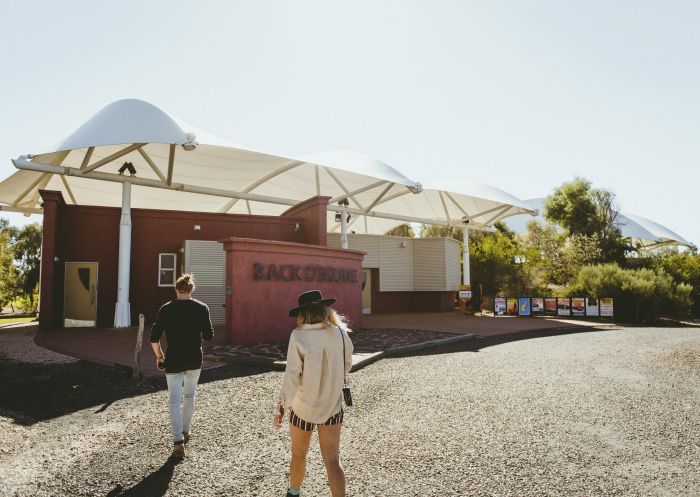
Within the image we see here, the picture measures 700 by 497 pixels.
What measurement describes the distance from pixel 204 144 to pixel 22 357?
28.9 feet

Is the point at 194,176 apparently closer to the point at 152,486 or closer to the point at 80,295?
the point at 80,295

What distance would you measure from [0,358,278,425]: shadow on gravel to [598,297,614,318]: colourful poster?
19111mm

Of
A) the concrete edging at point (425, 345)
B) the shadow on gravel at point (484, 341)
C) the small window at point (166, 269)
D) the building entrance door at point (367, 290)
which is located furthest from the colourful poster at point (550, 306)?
the small window at point (166, 269)

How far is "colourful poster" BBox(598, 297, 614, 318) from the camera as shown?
→ 22142 millimetres

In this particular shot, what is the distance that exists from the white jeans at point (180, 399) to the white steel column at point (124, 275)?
41.6ft

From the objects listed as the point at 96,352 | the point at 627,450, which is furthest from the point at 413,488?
the point at 96,352

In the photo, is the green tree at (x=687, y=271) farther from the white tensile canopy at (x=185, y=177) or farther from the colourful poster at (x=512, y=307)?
the white tensile canopy at (x=185, y=177)

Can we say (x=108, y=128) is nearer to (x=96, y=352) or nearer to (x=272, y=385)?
(x=96, y=352)

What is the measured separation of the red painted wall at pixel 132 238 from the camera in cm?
1589

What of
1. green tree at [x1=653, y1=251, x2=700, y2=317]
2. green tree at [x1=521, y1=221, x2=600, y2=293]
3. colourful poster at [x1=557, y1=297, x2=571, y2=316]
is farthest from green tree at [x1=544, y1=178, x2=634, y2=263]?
colourful poster at [x1=557, y1=297, x2=571, y2=316]

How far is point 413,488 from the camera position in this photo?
13.1 feet

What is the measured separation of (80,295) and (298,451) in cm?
1670

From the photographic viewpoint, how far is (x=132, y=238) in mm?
17719

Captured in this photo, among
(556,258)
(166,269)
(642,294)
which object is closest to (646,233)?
(556,258)
